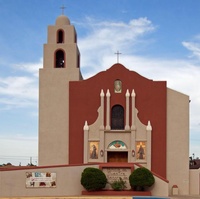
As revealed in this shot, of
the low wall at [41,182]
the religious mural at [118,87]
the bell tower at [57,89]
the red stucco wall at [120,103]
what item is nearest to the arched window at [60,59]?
the bell tower at [57,89]

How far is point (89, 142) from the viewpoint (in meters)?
41.6

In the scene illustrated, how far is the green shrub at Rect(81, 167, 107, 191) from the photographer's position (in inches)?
1351

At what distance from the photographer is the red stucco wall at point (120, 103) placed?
4147 cm

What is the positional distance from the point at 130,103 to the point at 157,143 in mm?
4262

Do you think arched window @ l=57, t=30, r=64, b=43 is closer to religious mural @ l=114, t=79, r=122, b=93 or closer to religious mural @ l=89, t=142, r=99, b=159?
religious mural @ l=114, t=79, r=122, b=93

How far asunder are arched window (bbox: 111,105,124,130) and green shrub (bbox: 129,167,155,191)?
752 cm

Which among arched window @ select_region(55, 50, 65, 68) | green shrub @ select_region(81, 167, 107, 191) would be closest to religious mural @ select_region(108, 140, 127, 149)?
green shrub @ select_region(81, 167, 107, 191)

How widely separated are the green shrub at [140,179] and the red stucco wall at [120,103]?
6166 mm

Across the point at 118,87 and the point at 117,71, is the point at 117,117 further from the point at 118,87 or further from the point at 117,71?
the point at 117,71

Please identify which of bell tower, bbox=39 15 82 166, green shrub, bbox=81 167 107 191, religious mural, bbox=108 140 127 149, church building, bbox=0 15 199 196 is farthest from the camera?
bell tower, bbox=39 15 82 166

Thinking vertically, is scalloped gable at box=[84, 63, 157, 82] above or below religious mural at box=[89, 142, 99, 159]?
above

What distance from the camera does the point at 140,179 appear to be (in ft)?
113

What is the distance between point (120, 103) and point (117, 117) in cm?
129

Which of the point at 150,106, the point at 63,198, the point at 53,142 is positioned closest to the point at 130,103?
the point at 150,106
